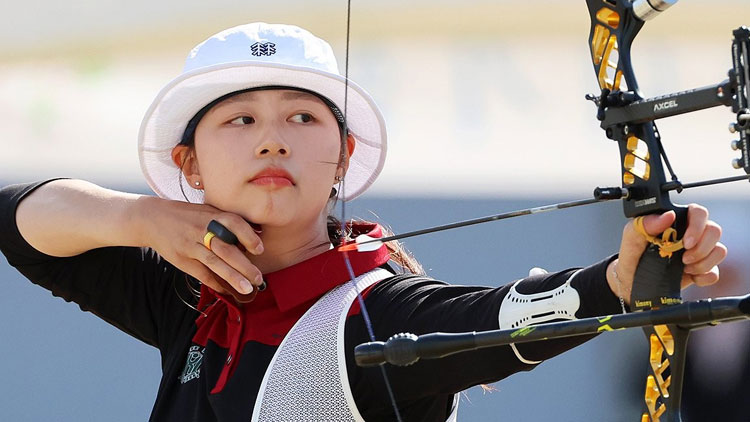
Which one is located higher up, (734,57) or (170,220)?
(734,57)

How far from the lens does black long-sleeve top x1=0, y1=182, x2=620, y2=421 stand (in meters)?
1.54

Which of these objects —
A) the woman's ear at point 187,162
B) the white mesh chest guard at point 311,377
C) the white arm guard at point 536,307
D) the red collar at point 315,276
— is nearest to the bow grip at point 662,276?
the white arm guard at point 536,307

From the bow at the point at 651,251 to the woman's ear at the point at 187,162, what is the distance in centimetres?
80

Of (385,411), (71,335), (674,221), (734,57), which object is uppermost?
(734,57)

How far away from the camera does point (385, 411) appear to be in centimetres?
168

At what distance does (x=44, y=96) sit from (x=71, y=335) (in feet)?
3.73

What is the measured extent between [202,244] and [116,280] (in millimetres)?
314

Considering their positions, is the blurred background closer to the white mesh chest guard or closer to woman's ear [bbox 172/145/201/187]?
woman's ear [bbox 172/145/201/187]

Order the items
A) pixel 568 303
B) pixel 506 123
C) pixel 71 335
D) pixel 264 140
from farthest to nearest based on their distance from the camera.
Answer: pixel 506 123
pixel 71 335
pixel 264 140
pixel 568 303

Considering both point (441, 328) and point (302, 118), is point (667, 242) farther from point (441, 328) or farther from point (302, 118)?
point (302, 118)

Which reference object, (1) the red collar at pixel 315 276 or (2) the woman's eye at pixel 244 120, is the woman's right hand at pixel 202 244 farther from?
(2) the woman's eye at pixel 244 120

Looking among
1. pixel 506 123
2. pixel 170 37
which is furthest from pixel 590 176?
pixel 170 37

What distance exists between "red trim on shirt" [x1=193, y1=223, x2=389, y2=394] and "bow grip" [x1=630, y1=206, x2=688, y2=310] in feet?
2.04

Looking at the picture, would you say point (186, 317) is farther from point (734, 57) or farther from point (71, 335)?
point (71, 335)
